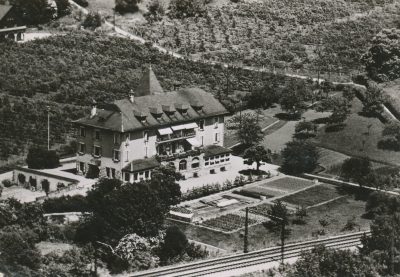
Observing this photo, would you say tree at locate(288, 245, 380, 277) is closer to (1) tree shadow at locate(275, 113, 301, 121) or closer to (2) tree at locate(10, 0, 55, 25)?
(1) tree shadow at locate(275, 113, 301, 121)

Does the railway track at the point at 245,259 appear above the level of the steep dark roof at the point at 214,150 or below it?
below

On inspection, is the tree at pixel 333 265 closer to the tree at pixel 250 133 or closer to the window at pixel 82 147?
the window at pixel 82 147

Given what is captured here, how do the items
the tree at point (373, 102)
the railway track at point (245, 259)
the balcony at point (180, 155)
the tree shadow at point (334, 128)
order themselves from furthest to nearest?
1. the tree at point (373, 102)
2. the tree shadow at point (334, 128)
3. the balcony at point (180, 155)
4. the railway track at point (245, 259)

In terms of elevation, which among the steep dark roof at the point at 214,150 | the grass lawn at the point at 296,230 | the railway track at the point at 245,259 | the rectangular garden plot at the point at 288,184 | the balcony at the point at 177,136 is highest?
the balcony at the point at 177,136

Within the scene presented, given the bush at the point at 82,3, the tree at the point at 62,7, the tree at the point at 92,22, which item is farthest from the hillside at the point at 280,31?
the tree at the point at 62,7

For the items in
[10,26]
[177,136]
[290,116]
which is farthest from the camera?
[10,26]

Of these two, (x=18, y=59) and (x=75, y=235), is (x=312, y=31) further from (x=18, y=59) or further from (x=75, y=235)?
(x=75, y=235)

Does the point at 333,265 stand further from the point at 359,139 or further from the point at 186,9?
the point at 186,9

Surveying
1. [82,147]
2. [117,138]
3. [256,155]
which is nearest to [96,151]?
[82,147]
